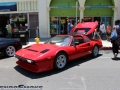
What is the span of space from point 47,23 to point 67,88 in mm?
12421

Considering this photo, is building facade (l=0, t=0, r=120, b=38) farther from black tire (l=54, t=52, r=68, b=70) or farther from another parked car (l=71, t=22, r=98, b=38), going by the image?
black tire (l=54, t=52, r=68, b=70)

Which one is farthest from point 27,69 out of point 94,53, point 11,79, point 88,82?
point 94,53

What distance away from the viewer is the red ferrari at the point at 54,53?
505cm

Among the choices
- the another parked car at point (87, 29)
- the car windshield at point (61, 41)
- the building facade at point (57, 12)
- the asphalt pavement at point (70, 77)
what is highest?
the building facade at point (57, 12)

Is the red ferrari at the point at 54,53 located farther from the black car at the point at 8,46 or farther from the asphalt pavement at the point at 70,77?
the black car at the point at 8,46

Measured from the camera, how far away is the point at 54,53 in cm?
538

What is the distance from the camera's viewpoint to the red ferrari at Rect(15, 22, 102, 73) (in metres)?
5.05

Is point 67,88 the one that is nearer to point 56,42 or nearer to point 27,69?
point 27,69

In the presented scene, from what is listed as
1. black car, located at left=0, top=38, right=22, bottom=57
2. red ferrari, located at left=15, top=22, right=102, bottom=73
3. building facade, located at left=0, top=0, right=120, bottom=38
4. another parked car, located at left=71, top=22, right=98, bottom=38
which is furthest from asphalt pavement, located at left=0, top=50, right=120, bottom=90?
building facade, located at left=0, top=0, right=120, bottom=38

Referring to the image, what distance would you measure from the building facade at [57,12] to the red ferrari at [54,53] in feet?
30.7

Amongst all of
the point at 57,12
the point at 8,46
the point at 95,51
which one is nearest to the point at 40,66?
the point at 8,46

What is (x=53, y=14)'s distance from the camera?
53.5ft

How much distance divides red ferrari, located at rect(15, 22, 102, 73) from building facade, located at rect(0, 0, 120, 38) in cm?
936

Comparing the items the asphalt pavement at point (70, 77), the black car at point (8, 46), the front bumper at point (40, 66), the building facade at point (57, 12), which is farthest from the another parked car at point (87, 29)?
the building facade at point (57, 12)
